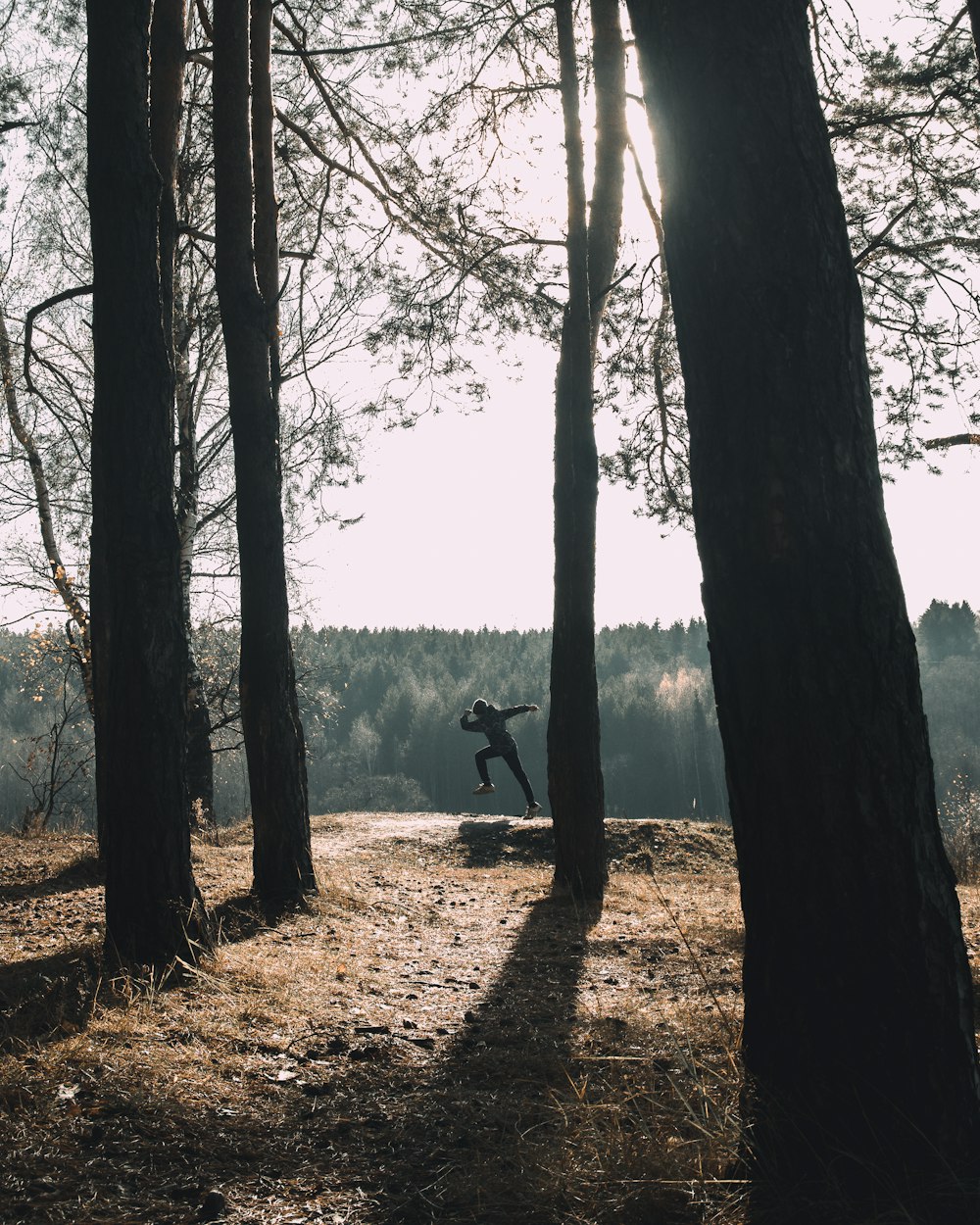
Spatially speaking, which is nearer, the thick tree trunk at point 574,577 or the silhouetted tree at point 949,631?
the thick tree trunk at point 574,577

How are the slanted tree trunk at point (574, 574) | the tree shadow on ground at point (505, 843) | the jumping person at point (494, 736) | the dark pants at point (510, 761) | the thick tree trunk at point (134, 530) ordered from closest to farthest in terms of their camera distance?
1. the thick tree trunk at point (134, 530)
2. the slanted tree trunk at point (574, 574)
3. the tree shadow on ground at point (505, 843)
4. the dark pants at point (510, 761)
5. the jumping person at point (494, 736)

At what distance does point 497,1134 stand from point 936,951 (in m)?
1.45

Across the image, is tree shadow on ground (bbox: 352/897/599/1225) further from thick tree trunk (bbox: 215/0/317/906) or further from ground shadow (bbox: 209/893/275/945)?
thick tree trunk (bbox: 215/0/317/906)

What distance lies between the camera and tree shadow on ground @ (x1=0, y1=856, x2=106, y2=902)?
6.66 meters

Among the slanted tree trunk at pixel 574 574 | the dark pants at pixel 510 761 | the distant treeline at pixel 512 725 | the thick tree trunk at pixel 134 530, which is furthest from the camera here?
the distant treeline at pixel 512 725

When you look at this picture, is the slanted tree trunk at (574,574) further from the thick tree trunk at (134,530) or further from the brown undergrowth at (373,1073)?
the thick tree trunk at (134,530)

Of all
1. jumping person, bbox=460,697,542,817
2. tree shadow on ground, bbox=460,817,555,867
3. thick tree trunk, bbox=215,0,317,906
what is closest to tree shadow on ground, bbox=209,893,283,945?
thick tree trunk, bbox=215,0,317,906

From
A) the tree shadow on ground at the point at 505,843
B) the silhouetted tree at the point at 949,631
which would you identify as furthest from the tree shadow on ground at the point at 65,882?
the silhouetted tree at the point at 949,631

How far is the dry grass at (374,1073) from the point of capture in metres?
2.30

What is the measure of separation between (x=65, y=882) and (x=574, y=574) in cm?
481

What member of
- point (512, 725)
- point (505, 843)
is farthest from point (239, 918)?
point (512, 725)

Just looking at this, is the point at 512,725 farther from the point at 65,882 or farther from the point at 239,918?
the point at 239,918

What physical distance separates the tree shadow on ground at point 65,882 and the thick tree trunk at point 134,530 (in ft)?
7.72

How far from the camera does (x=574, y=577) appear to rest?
792cm
